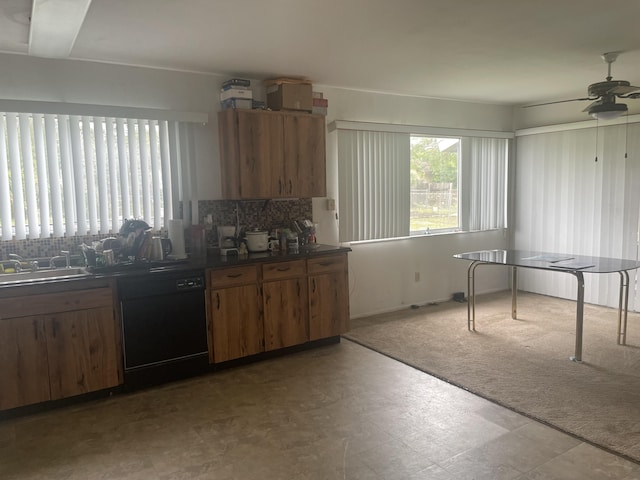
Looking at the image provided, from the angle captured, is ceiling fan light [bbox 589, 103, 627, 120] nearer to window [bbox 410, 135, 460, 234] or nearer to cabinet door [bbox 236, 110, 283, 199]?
window [bbox 410, 135, 460, 234]

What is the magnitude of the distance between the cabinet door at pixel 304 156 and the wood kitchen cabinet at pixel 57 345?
5.98ft

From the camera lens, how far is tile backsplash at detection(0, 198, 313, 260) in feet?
11.4

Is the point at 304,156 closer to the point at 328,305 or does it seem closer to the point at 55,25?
the point at 328,305

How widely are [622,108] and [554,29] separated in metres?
1.06

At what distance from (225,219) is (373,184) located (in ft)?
5.71

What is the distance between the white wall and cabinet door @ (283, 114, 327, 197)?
0.42 m

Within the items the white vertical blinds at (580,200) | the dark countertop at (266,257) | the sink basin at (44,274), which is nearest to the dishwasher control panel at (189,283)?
the dark countertop at (266,257)

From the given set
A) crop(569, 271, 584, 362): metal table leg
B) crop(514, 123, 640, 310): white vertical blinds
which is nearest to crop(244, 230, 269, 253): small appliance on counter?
crop(569, 271, 584, 362): metal table leg

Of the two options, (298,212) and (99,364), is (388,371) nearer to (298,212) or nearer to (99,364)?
(298,212)

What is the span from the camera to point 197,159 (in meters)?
4.12

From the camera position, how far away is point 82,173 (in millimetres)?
3637

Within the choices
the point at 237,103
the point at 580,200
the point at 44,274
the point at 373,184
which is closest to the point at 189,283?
the point at 44,274

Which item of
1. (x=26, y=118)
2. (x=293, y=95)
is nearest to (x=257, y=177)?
(x=293, y=95)

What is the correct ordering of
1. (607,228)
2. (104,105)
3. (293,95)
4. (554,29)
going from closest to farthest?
(554,29), (104,105), (293,95), (607,228)
